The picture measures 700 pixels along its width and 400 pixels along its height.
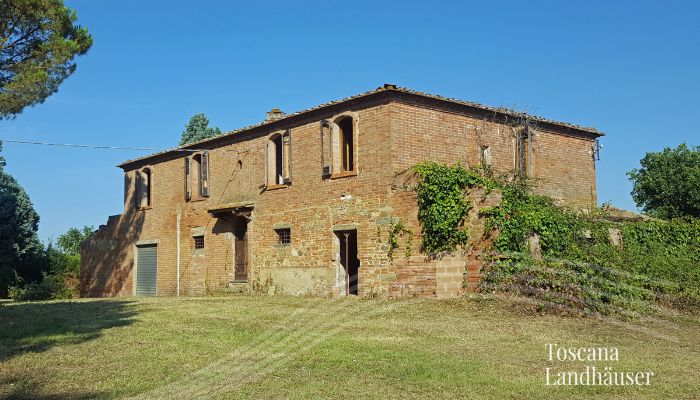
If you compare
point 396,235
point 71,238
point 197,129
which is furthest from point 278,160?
point 71,238

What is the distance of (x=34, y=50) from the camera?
16.1 meters

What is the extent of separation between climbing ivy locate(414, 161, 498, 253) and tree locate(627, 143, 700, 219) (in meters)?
15.1

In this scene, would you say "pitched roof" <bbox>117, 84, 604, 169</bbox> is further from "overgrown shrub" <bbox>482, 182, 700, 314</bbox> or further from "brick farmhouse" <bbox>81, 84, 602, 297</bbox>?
"overgrown shrub" <bbox>482, 182, 700, 314</bbox>

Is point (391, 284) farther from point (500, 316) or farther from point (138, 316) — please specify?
point (138, 316)

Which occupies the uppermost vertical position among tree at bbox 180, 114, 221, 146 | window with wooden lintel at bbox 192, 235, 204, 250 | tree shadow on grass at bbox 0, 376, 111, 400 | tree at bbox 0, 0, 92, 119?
tree at bbox 180, 114, 221, 146

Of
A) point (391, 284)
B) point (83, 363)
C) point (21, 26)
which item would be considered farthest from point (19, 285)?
point (83, 363)

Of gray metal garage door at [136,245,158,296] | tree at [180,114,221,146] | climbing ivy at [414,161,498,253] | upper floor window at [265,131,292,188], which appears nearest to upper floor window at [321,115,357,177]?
upper floor window at [265,131,292,188]

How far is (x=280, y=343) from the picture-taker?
10500 mm

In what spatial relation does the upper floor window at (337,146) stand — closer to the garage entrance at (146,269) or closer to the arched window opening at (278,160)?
the arched window opening at (278,160)

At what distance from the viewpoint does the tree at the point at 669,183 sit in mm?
27344

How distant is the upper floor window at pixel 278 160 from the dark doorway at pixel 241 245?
210 cm

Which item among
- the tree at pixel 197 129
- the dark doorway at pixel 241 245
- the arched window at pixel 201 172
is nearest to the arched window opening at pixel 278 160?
the dark doorway at pixel 241 245

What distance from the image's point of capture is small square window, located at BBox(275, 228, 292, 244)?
2012 cm

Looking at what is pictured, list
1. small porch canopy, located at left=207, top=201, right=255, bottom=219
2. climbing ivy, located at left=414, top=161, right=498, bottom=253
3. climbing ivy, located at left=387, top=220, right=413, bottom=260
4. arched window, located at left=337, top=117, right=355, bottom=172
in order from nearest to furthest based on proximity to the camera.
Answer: climbing ivy, located at left=414, top=161, right=498, bottom=253 → climbing ivy, located at left=387, top=220, right=413, bottom=260 → arched window, located at left=337, top=117, right=355, bottom=172 → small porch canopy, located at left=207, top=201, right=255, bottom=219
